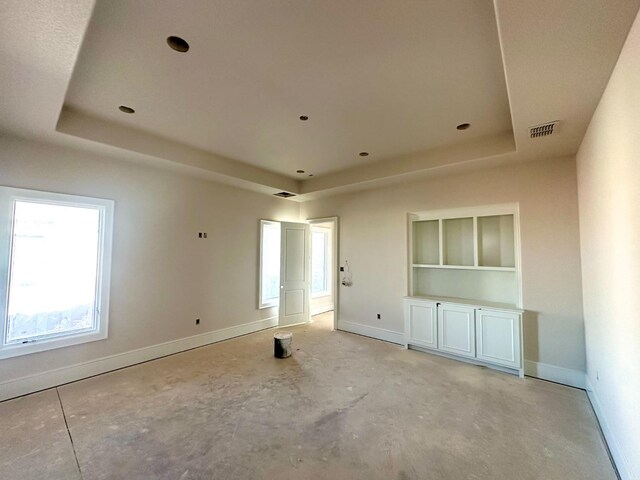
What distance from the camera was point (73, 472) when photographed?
1947 millimetres

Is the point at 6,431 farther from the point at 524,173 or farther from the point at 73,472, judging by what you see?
the point at 524,173

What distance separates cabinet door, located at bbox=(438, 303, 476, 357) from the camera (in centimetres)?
389

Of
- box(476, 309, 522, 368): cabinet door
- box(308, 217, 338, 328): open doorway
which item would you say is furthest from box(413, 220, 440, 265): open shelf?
box(308, 217, 338, 328): open doorway

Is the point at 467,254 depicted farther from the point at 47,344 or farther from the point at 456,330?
the point at 47,344

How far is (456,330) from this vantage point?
4.03 metres

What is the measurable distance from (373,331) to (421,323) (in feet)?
3.33

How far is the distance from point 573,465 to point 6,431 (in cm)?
465

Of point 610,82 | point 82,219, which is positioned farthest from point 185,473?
point 610,82

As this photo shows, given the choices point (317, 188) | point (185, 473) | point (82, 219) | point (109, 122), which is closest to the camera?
point (185, 473)

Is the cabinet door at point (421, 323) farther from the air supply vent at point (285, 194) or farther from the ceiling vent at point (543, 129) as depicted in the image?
the air supply vent at point (285, 194)

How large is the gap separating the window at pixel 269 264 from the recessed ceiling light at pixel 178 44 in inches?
148

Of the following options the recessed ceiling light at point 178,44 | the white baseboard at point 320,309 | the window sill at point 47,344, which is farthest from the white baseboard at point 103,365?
the recessed ceiling light at point 178,44

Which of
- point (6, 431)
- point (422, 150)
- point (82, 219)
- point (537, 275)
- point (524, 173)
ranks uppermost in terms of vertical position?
point (422, 150)

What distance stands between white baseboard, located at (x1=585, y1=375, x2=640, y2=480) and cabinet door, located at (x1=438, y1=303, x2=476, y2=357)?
1273 mm
